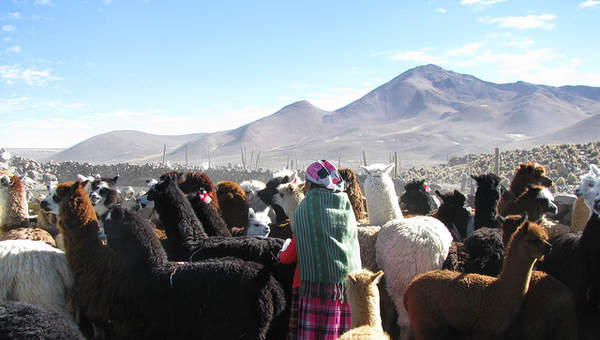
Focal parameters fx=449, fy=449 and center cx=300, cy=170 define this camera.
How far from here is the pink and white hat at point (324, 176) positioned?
302cm

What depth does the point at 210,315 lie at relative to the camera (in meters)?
3.17

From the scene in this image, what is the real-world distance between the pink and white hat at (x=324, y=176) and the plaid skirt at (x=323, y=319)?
766mm

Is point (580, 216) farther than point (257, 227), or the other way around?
point (580, 216)

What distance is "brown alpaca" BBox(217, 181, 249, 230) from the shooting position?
599cm

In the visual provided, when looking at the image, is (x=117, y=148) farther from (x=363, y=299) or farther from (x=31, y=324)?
(x=363, y=299)

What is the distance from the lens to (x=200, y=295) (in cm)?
316

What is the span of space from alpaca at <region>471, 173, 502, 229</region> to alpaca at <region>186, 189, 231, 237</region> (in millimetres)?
2936

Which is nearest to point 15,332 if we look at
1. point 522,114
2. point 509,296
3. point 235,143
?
point 509,296

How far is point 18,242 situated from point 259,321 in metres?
2.17

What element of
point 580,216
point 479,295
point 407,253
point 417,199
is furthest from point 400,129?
point 479,295

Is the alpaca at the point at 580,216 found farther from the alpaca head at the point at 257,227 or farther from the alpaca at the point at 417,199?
the alpaca head at the point at 257,227

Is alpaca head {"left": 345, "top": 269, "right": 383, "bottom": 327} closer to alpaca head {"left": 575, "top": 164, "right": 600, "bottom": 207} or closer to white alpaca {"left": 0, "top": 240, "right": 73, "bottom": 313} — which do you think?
white alpaca {"left": 0, "top": 240, "right": 73, "bottom": 313}

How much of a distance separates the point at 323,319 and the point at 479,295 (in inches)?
44.4

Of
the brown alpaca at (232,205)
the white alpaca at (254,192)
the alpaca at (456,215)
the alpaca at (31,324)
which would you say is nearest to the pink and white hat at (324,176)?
the alpaca at (31,324)
